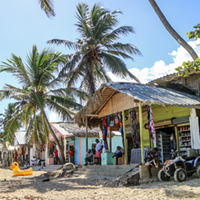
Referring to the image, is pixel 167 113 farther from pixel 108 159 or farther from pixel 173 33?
pixel 173 33

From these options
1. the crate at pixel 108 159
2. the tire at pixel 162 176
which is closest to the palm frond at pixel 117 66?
the crate at pixel 108 159

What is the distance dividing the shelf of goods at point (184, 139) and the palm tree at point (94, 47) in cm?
654

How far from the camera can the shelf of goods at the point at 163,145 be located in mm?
12672

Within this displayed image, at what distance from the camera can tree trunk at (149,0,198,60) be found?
28.0ft

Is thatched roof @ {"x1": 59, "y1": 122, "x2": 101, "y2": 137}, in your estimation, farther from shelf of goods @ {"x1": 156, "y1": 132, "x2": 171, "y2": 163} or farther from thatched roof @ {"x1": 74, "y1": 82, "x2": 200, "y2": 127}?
shelf of goods @ {"x1": 156, "y1": 132, "x2": 171, "y2": 163}

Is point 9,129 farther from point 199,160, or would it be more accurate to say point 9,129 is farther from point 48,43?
point 199,160

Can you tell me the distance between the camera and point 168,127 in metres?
13.0

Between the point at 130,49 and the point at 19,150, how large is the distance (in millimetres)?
22261

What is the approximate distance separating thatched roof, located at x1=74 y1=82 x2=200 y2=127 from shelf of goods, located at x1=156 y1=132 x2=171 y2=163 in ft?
7.28

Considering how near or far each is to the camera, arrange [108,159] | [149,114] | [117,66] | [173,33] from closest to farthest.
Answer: [173,33]
[149,114]
[108,159]
[117,66]

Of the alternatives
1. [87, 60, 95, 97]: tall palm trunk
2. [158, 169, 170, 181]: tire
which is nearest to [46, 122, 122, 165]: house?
[87, 60, 95, 97]: tall palm trunk

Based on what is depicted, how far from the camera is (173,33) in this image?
9023 mm

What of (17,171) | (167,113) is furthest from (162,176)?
(17,171)

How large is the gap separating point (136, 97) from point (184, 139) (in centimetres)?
385
